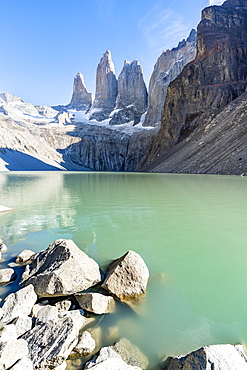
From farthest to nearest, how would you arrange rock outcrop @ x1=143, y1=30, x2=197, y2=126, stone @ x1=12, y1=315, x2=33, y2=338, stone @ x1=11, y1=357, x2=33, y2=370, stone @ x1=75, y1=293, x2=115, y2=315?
rock outcrop @ x1=143, y1=30, x2=197, y2=126, stone @ x1=75, y1=293, x2=115, y2=315, stone @ x1=12, y1=315, x2=33, y2=338, stone @ x1=11, y1=357, x2=33, y2=370

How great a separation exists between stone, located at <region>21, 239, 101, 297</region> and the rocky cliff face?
204 ft

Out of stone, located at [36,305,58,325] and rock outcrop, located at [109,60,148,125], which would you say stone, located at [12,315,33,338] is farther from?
rock outcrop, located at [109,60,148,125]

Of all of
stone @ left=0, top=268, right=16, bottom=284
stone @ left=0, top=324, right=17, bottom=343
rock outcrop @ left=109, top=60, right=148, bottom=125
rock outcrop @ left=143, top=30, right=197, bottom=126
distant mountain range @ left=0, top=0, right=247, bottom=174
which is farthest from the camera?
rock outcrop @ left=109, top=60, right=148, bottom=125

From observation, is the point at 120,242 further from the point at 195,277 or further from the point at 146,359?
the point at 146,359

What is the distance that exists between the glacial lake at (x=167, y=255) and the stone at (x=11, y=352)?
923 millimetres

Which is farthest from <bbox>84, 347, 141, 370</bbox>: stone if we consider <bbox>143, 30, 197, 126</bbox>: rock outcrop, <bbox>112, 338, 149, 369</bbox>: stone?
<bbox>143, 30, 197, 126</bbox>: rock outcrop

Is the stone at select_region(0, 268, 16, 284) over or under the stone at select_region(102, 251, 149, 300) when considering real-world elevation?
under

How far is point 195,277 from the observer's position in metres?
4.58

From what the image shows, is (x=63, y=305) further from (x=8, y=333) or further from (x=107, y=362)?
(x=107, y=362)

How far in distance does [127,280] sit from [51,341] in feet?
5.46

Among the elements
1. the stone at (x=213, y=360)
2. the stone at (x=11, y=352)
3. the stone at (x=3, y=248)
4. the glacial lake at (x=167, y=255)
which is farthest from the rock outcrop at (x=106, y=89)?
the stone at (x=213, y=360)

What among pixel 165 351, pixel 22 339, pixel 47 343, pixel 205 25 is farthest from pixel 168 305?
pixel 205 25

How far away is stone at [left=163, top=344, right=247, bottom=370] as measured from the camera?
2.25m

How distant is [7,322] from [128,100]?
516 feet
